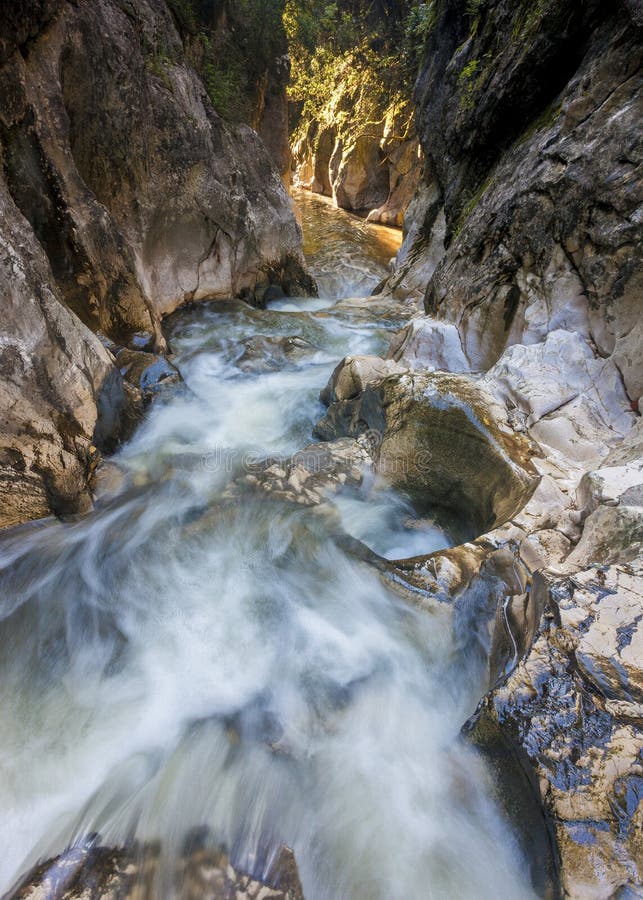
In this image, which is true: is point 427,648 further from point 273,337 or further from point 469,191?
point 469,191

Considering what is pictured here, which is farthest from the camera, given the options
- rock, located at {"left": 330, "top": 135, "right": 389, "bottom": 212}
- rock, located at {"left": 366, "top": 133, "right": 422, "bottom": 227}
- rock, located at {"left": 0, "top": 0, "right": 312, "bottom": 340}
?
rock, located at {"left": 330, "top": 135, "right": 389, "bottom": 212}

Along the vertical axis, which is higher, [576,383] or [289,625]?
[576,383]

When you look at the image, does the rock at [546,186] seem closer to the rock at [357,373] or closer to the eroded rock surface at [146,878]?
the rock at [357,373]

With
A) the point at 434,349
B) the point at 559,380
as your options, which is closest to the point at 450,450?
the point at 559,380

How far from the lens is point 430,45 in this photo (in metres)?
9.12

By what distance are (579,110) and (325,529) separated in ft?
16.3

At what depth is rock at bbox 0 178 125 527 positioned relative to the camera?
115 inches

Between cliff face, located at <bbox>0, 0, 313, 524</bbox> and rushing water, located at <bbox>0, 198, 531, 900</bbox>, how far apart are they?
2.67 ft

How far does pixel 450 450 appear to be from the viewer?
336cm

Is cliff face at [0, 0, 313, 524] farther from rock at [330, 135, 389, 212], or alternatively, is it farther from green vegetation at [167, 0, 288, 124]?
rock at [330, 135, 389, 212]

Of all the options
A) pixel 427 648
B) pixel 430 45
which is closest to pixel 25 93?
pixel 427 648

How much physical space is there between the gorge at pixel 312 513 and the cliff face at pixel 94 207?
0.12ft

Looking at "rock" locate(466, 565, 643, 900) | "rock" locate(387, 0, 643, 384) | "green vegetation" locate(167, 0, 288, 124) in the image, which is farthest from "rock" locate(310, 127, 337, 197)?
"rock" locate(466, 565, 643, 900)

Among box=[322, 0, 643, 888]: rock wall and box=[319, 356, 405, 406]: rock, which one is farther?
box=[319, 356, 405, 406]: rock
